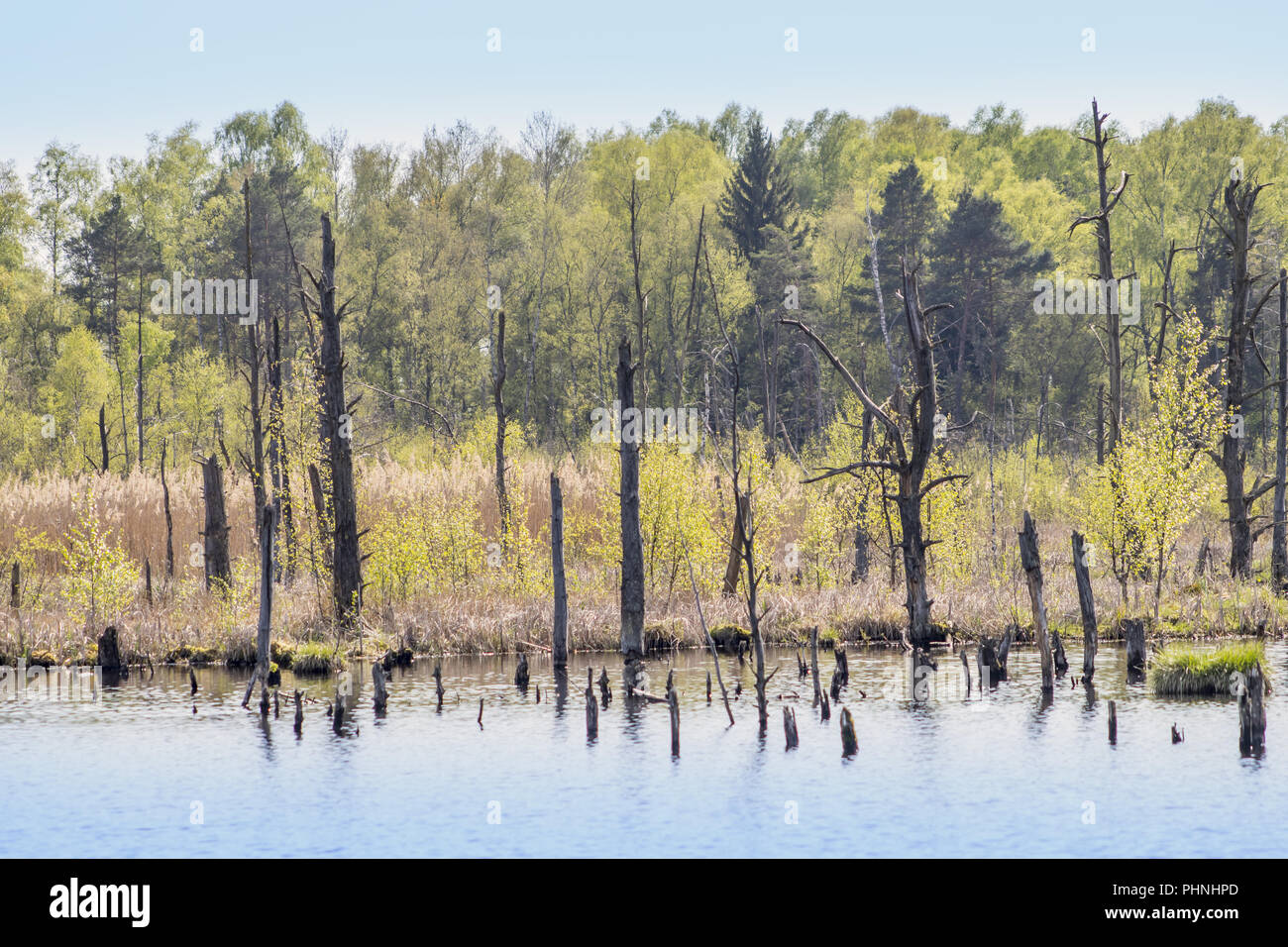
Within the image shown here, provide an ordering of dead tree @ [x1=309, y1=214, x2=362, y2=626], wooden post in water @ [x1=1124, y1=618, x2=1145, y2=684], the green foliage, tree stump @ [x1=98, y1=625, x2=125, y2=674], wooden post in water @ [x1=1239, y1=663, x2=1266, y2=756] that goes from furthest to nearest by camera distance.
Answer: the green foliage
dead tree @ [x1=309, y1=214, x2=362, y2=626]
tree stump @ [x1=98, y1=625, x2=125, y2=674]
wooden post in water @ [x1=1124, y1=618, x2=1145, y2=684]
wooden post in water @ [x1=1239, y1=663, x2=1266, y2=756]

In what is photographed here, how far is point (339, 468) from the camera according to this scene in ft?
81.6

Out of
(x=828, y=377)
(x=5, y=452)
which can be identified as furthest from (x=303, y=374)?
(x=828, y=377)

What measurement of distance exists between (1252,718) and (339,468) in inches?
618

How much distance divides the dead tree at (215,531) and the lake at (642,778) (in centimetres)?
569

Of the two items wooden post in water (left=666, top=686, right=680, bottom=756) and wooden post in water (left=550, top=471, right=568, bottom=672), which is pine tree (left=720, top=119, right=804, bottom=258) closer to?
wooden post in water (left=550, top=471, right=568, bottom=672)

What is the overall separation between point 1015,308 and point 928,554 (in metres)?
29.2

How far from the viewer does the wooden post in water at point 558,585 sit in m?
22.4

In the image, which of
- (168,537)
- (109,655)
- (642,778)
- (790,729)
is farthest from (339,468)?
(790,729)

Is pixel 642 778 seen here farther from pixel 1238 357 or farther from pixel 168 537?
pixel 1238 357

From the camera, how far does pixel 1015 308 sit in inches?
2168

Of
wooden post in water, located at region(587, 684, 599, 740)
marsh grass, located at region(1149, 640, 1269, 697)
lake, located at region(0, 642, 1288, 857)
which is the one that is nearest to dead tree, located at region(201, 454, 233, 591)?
lake, located at region(0, 642, 1288, 857)

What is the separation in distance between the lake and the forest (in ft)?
6.71

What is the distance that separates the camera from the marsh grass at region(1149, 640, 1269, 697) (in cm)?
2028

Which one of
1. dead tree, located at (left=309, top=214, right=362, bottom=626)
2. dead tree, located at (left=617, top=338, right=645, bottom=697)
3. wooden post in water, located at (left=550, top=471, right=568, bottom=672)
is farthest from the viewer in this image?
dead tree, located at (left=309, top=214, right=362, bottom=626)
